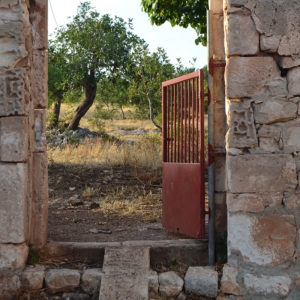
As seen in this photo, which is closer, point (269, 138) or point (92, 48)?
point (269, 138)

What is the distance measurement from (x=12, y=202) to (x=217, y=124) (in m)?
2.17

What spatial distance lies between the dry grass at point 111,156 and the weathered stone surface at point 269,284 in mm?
6263

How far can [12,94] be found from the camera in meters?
4.29

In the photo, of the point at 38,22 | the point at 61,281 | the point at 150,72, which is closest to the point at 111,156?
the point at 150,72

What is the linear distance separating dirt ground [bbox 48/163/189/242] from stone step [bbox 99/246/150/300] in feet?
2.54

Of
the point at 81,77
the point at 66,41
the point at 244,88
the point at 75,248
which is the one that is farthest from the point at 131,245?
the point at 66,41

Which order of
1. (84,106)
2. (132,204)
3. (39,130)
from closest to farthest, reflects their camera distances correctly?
(39,130), (132,204), (84,106)

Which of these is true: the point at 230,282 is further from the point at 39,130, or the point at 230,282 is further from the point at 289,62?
the point at 39,130

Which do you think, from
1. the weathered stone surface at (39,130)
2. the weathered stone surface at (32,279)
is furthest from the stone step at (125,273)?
the weathered stone surface at (39,130)

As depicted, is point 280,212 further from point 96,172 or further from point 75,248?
point 96,172

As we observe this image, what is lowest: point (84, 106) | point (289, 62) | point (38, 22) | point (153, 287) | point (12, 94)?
point (153, 287)

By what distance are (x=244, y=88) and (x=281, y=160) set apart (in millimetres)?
736

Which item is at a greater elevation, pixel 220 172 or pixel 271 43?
pixel 271 43

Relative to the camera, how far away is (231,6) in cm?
421
